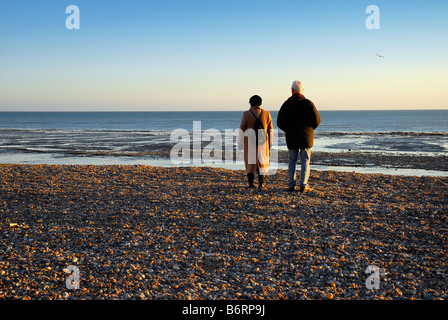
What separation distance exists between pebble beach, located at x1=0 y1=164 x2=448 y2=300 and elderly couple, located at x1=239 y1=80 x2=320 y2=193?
642 millimetres

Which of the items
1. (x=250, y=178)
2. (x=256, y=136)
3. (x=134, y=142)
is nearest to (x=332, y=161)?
(x=250, y=178)

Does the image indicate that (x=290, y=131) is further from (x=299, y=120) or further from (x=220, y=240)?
(x=220, y=240)

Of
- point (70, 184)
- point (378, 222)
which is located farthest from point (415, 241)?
point (70, 184)

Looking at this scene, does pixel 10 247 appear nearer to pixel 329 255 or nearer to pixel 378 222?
pixel 329 255

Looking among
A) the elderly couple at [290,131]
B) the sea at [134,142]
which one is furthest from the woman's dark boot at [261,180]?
the sea at [134,142]

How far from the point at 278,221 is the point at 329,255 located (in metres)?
1.62

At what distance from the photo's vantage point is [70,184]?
1048cm

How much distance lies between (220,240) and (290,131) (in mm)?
3794

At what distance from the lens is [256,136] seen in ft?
32.0

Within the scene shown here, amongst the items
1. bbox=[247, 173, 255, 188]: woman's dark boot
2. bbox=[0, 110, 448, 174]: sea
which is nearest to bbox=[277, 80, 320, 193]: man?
bbox=[247, 173, 255, 188]: woman's dark boot

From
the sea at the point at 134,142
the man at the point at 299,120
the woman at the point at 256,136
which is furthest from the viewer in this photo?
the sea at the point at 134,142

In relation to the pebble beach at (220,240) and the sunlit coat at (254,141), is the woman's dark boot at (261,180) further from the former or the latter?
the pebble beach at (220,240)

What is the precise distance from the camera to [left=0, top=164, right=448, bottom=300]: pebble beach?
15.6 ft

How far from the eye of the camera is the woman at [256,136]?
9.65 metres
